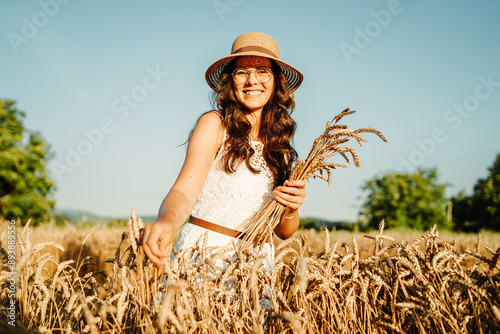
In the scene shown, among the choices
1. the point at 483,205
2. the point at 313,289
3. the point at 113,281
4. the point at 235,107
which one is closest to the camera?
the point at 113,281

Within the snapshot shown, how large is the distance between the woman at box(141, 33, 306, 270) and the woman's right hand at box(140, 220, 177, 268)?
364 mm

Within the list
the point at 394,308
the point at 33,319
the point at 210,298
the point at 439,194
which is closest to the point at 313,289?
the point at 394,308

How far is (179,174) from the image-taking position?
5.73 feet

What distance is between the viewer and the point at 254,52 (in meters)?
2.23

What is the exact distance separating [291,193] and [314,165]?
0.21m

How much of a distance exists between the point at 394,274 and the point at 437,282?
176mm

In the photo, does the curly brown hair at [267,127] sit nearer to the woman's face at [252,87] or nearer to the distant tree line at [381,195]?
the woman's face at [252,87]

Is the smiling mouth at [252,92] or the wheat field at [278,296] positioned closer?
the wheat field at [278,296]

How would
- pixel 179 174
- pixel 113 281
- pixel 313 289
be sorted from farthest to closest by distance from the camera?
pixel 179 174
pixel 313 289
pixel 113 281

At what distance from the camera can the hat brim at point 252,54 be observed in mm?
2289

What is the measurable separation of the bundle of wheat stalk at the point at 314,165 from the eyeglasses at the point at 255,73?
81 centimetres

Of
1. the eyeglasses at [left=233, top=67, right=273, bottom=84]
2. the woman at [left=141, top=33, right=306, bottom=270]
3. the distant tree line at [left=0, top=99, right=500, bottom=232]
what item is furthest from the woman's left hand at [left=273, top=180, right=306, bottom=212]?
the distant tree line at [left=0, top=99, right=500, bottom=232]

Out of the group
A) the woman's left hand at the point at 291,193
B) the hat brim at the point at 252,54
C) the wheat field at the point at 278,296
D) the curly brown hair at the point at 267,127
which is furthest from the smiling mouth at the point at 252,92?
the wheat field at the point at 278,296

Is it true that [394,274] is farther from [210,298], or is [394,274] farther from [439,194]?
[439,194]
